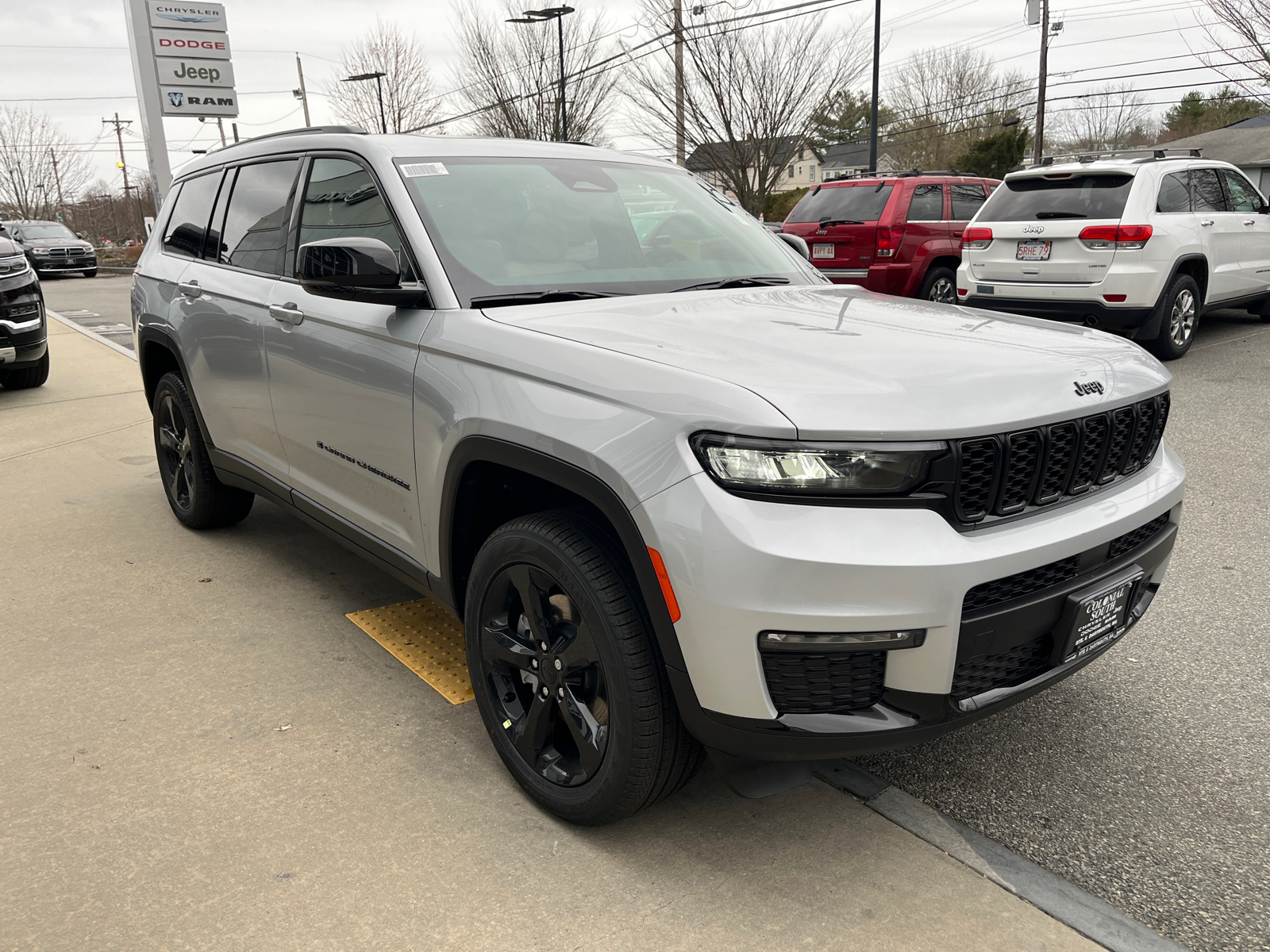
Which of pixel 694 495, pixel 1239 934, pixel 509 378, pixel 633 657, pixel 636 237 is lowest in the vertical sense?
pixel 1239 934

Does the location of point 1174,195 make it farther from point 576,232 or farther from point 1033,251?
point 576,232

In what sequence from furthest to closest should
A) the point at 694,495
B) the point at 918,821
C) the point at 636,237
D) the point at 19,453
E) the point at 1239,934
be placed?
the point at 19,453 → the point at 636,237 → the point at 918,821 → the point at 1239,934 → the point at 694,495

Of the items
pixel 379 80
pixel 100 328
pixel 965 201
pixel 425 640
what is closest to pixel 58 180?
pixel 379 80

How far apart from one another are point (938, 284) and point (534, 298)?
9346 millimetres

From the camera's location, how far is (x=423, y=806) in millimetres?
2617

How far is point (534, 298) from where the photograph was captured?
282cm

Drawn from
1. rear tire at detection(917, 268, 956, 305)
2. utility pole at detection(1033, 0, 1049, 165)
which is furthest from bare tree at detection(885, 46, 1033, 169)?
rear tire at detection(917, 268, 956, 305)

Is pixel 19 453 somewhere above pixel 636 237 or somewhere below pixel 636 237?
below

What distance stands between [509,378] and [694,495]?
70cm

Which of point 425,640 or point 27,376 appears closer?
point 425,640

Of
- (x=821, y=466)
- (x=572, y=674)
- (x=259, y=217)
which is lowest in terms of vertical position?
(x=572, y=674)

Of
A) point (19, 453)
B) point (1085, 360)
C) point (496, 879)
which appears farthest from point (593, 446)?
point (19, 453)

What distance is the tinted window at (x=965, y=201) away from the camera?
11.5 m

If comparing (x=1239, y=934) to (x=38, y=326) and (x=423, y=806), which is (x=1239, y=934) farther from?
(x=38, y=326)
